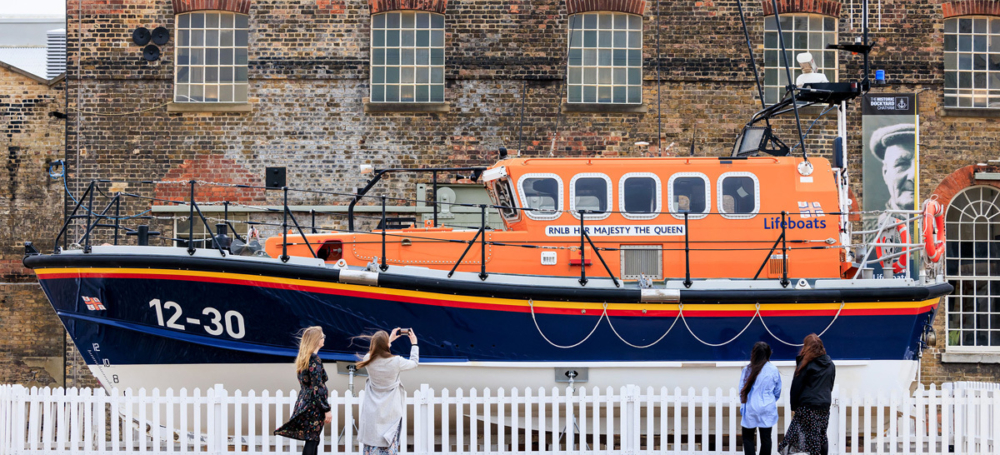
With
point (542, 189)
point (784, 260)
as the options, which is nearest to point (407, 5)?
point (542, 189)

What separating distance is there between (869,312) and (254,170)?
8957mm

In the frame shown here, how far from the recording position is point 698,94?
1392 centimetres

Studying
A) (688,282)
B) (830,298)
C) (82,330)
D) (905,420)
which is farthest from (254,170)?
(905,420)

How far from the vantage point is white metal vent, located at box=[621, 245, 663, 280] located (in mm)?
9039

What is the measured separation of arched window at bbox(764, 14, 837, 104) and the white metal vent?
604cm

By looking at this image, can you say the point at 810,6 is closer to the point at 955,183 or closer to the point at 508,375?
the point at 955,183

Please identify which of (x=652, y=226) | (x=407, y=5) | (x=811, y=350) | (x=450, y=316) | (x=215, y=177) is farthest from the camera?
(x=407, y=5)

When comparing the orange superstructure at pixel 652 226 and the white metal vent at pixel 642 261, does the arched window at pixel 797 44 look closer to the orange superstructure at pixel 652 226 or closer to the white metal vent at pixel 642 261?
the orange superstructure at pixel 652 226

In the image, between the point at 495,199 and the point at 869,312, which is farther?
the point at 495,199

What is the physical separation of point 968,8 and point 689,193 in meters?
7.89

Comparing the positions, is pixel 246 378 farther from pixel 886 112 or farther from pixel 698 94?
pixel 886 112

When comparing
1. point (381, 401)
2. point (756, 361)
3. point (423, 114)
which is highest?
point (423, 114)

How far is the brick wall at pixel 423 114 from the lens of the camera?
13.7 meters

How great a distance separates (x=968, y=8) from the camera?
553 inches
